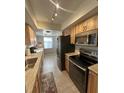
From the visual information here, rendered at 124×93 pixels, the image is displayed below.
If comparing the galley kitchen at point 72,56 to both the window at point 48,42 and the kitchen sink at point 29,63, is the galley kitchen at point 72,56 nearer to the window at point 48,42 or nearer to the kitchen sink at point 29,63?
the kitchen sink at point 29,63

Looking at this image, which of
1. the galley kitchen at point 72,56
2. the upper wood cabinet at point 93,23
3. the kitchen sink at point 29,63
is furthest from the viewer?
the kitchen sink at point 29,63

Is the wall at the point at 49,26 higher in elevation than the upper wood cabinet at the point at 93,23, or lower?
higher

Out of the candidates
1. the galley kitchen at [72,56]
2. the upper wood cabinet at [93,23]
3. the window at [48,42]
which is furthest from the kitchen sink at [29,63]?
the window at [48,42]

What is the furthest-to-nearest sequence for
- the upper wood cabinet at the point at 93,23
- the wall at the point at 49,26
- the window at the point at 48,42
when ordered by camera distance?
the window at the point at 48,42, the wall at the point at 49,26, the upper wood cabinet at the point at 93,23

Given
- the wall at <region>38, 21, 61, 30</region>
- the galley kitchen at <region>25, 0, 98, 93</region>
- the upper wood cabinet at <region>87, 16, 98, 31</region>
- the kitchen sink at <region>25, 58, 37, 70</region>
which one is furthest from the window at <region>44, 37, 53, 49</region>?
the upper wood cabinet at <region>87, 16, 98, 31</region>

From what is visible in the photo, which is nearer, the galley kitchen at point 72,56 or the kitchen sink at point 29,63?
the galley kitchen at point 72,56

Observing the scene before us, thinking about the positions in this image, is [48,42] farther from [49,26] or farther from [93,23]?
[93,23]

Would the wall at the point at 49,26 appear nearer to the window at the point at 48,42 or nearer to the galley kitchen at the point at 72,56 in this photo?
the galley kitchen at the point at 72,56

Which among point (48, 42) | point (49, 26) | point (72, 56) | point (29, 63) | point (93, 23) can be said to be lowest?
point (29, 63)

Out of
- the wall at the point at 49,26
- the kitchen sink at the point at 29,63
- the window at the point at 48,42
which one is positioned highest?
the wall at the point at 49,26

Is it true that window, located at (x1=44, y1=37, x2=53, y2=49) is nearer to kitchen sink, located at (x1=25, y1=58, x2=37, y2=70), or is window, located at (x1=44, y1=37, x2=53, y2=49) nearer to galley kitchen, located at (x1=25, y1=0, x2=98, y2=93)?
galley kitchen, located at (x1=25, y1=0, x2=98, y2=93)

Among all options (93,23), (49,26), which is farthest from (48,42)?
(93,23)
